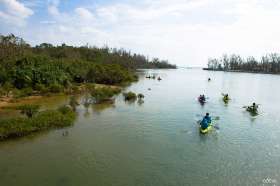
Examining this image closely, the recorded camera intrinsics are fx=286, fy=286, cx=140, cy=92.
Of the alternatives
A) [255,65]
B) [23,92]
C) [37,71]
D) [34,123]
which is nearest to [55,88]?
[37,71]

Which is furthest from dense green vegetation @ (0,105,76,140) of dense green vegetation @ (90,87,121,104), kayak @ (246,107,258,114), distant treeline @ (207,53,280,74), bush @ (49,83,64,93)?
distant treeline @ (207,53,280,74)

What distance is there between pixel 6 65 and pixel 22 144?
86.3 ft

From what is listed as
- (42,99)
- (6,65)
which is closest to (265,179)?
(42,99)

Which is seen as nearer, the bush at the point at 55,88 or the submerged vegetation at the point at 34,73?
the submerged vegetation at the point at 34,73

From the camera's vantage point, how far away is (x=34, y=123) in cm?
2334

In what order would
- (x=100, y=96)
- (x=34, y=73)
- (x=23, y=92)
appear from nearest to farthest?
(x=100, y=96)
(x=23, y=92)
(x=34, y=73)

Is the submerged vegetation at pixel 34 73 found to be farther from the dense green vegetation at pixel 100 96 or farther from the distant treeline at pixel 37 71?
the dense green vegetation at pixel 100 96

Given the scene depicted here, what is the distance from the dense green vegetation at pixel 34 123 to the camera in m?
21.4

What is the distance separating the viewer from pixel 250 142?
2298 centimetres

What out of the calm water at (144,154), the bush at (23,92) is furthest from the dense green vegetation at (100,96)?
the bush at (23,92)

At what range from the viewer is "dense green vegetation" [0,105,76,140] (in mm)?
21438

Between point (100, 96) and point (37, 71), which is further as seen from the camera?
point (37, 71)

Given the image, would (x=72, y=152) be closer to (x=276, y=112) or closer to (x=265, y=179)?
(x=265, y=179)

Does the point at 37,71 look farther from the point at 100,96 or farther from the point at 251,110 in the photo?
the point at 251,110
